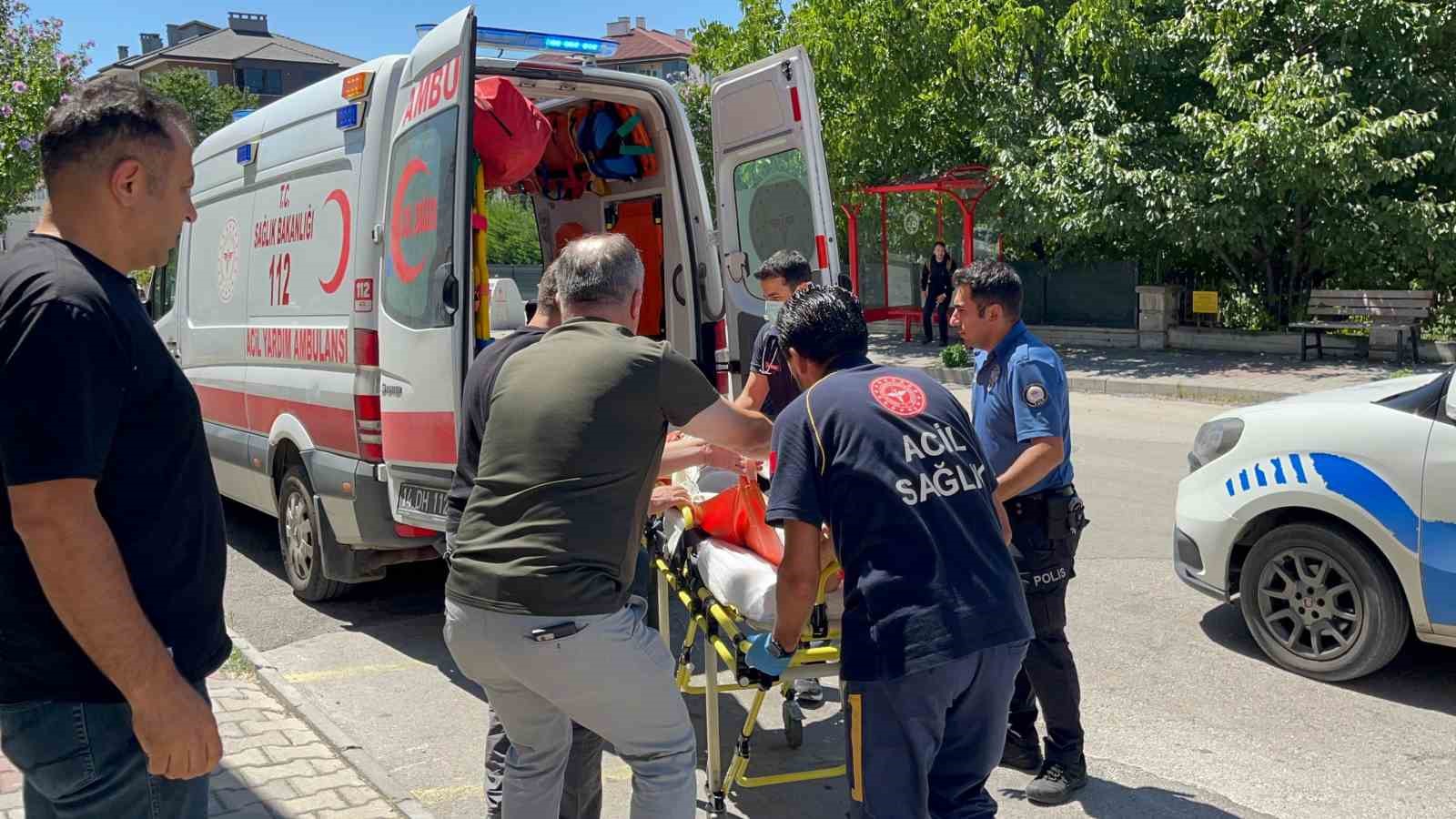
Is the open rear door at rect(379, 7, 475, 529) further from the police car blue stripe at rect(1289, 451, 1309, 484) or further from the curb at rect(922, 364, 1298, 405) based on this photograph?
the curb at rect(922, 364, 1298, 405)

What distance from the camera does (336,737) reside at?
4570 mm

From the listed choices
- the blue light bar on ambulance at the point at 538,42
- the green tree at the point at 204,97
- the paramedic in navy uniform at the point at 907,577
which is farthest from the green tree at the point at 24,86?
the green tree at the point at 204,97

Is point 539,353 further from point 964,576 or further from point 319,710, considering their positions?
point 319,710

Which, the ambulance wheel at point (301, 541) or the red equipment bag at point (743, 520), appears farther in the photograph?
the ambulance wheel at point (301, 541)

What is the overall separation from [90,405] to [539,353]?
3.88 ft

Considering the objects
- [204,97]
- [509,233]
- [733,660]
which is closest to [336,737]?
[733,660]

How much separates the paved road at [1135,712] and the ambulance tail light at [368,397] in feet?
3.44

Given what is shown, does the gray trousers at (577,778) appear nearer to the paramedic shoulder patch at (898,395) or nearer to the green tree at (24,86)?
the paramedic shoulder patch at (898,395)

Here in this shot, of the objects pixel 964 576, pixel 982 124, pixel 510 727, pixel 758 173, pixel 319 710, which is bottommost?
pixel 319 710

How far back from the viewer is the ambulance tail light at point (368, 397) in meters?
5.61

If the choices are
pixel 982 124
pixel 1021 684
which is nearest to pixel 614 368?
pixel 1021 684

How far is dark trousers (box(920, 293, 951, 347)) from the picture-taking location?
19.8 meters

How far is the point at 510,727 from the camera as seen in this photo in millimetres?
3004

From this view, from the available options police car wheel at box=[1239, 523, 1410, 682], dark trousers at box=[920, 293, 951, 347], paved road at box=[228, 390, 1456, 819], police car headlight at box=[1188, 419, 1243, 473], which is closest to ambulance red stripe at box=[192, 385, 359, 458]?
paved road at box=[228, 390, 1456, 819]
